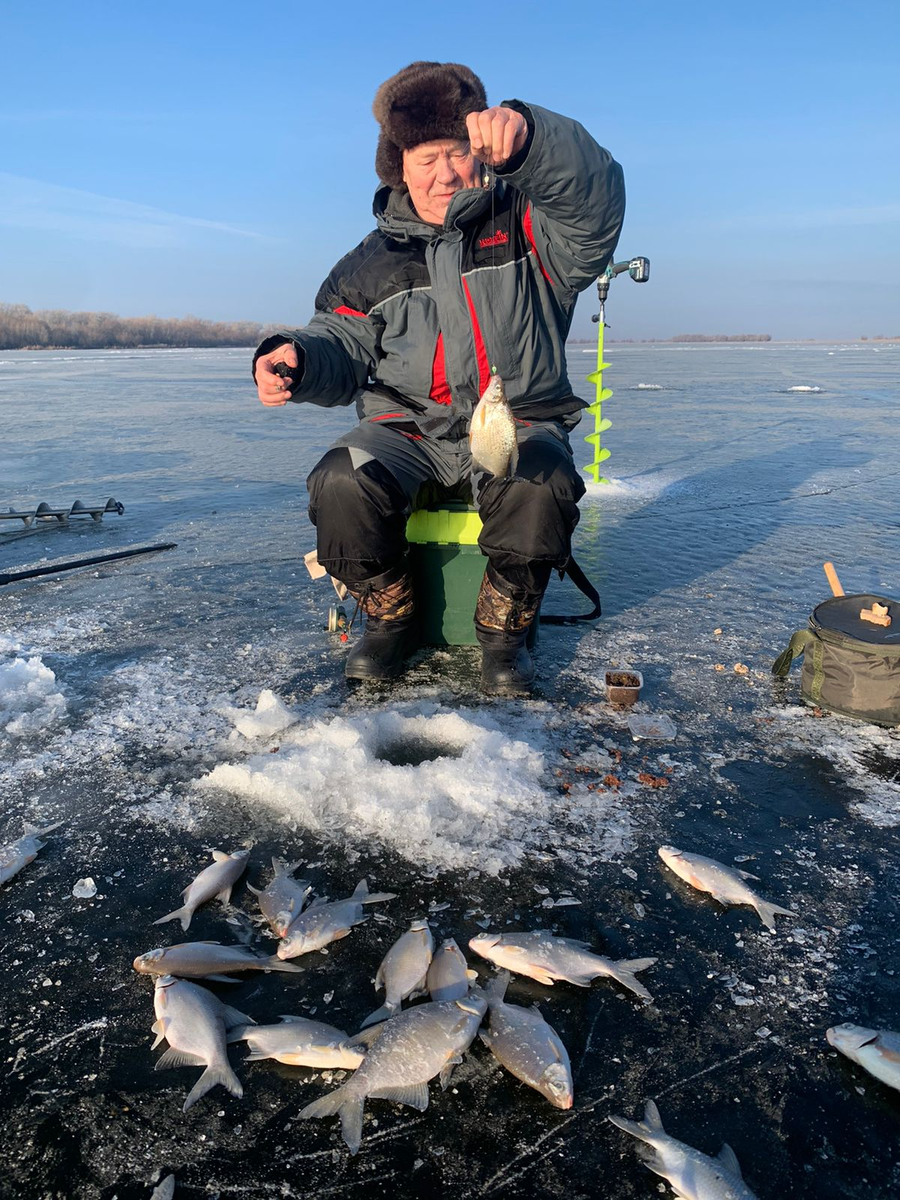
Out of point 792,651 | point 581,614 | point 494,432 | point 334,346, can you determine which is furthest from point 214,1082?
point 581,614

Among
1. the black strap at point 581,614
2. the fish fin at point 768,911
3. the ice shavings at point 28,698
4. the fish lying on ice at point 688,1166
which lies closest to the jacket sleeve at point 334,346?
the black strap at point 581,614

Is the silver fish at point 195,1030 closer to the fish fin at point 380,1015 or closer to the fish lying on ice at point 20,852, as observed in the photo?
the fish fin at point 380,1015

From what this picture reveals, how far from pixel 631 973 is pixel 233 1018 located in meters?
0.92

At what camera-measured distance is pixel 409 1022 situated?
1.69 meters

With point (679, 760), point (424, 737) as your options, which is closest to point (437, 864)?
point (424, 737)

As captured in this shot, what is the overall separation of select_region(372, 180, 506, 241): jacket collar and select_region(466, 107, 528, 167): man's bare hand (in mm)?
460

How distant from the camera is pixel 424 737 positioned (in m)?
3.07

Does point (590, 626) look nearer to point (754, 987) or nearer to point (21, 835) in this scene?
point (754, 987)

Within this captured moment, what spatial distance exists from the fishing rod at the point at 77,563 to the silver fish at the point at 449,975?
391 cm

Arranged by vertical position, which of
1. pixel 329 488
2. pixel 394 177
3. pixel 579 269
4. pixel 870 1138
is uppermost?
pixel 394 177

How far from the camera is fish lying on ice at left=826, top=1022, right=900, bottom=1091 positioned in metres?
1.60

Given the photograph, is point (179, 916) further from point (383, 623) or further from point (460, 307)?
point (460, 307)

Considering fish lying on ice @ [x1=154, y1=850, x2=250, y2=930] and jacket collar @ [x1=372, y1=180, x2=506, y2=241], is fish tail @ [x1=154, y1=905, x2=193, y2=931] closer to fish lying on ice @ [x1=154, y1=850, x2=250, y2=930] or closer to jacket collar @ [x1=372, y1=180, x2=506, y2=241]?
fish lying on ice @ [x1=154, y1=850, x2=250, y2=930]

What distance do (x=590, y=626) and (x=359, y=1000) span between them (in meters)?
2.77
